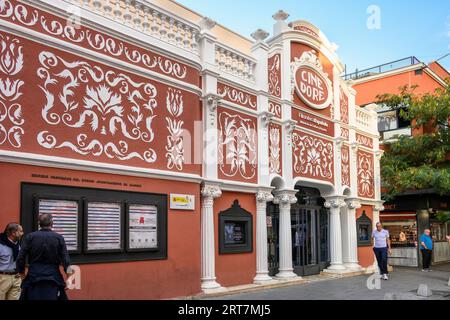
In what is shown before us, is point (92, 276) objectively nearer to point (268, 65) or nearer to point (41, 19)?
point (41, 19)

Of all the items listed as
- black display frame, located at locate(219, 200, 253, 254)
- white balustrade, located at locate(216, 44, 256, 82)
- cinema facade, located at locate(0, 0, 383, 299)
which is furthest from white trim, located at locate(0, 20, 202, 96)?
black display frame, located at locate(219, 200, 253, 254)

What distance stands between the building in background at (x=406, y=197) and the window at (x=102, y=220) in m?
10.9

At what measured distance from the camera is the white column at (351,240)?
16.2m

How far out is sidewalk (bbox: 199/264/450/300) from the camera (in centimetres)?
1066

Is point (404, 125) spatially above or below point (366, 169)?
above

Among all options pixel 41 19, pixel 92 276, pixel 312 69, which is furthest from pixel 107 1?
pixel 312 69

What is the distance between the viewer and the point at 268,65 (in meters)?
13.6

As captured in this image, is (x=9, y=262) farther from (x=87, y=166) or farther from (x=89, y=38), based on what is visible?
(x=89, y=38)

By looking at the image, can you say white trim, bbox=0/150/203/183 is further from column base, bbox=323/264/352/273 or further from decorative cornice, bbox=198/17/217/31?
column base, bbox=323/264/352/273

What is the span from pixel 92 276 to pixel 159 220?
1838 mm

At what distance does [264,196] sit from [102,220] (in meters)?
5.07

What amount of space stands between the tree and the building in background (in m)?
1.02

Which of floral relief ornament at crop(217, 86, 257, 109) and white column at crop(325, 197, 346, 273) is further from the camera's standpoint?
white column at crop(325, 197, 346, 273)

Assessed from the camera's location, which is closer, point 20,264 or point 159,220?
point 20,264
